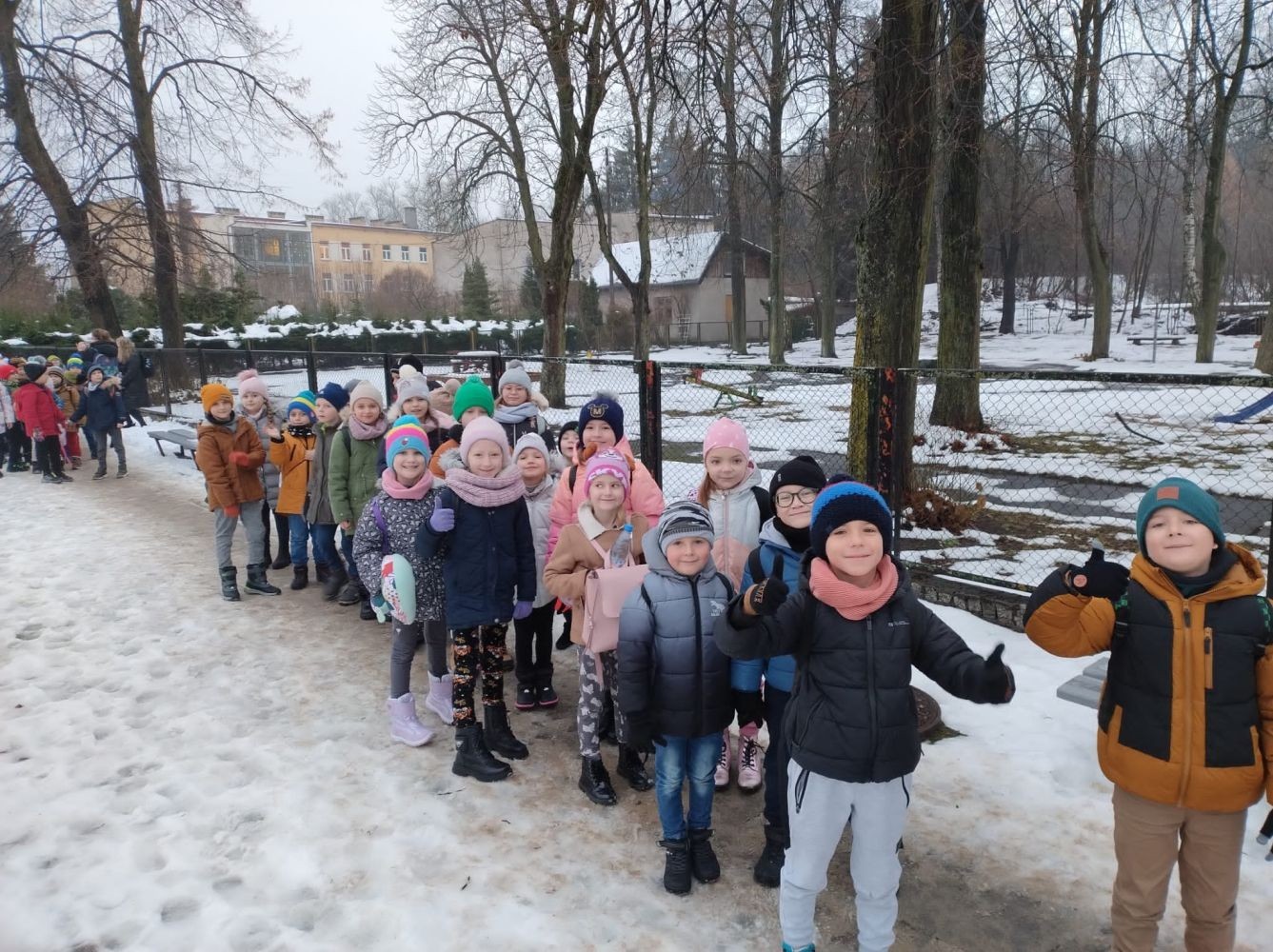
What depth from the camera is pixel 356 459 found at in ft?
18.6

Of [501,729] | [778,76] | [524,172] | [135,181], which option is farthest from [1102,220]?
[501,729]

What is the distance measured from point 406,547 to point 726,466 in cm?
164

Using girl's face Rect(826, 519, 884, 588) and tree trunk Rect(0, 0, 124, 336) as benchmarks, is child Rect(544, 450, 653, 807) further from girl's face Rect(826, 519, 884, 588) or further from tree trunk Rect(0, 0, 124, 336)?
tree trunk Rect(0, 0, 124, 336)

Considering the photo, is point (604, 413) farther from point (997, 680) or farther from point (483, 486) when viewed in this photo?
point (997, 680)

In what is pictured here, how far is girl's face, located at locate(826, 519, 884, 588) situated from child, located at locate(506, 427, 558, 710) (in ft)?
7.50

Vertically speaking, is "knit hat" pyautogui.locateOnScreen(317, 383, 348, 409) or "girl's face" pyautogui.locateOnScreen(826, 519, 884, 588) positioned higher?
"knit hat" pyautogui.locateOnScreen(317, 383, 348, 409)

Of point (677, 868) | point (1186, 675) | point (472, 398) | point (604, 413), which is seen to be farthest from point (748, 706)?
point (472, 398)

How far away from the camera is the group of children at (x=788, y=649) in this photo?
221cm

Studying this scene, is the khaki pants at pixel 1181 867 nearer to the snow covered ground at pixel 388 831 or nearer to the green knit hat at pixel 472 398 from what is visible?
the snow covered ground at pixel 388 831

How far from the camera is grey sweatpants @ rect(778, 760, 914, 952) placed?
243cm

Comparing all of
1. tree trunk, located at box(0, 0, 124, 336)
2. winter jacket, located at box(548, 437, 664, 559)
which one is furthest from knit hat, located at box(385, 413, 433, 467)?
tree trunk, located at box(0, 0, 124, 336)

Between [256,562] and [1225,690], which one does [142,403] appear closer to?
[256,562]

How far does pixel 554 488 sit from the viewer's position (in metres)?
4.64

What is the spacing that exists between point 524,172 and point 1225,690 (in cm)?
1940
